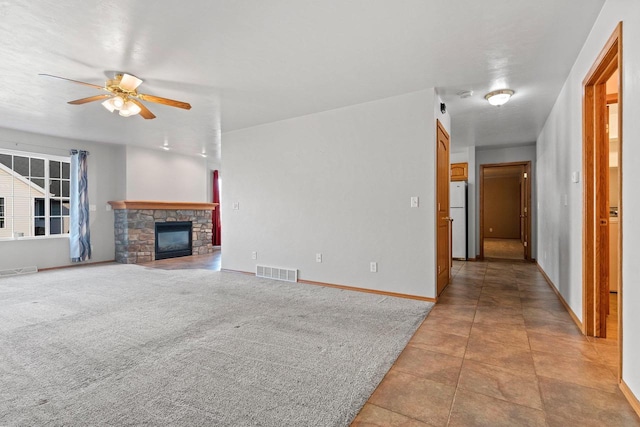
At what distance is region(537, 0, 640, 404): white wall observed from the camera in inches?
67.0

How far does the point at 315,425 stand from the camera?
153 cm

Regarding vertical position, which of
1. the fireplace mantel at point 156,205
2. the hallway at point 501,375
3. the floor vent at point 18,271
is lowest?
the hallway at point 501,375

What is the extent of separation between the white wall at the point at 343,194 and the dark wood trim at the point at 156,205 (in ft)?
7.96

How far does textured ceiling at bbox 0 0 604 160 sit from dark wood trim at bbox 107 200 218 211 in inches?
92.0

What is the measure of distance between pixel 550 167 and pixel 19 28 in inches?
229

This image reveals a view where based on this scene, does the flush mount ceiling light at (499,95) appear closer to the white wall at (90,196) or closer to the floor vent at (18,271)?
the white wall at (90,196)

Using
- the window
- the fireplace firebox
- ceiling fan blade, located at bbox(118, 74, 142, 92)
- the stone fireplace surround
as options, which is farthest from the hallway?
the window

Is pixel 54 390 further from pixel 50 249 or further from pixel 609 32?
pixel 50 249

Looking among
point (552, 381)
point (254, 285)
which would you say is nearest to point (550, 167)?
point (552, 381)

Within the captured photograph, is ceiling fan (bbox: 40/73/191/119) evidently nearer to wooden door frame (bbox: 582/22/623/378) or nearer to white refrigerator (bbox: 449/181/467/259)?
wooden door frame (bbox: 582/22/623/378)

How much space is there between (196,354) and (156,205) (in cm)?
554

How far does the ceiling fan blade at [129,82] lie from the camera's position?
3121mm

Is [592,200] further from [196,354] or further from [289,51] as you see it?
[196,354]

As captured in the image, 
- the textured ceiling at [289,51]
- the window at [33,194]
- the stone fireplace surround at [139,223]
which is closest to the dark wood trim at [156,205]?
the stone fireplace surround at [139,223]
